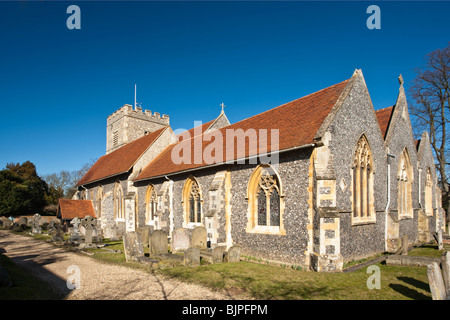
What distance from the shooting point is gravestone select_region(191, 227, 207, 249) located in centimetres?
1291

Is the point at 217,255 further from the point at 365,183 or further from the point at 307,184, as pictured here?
the point at 365,183

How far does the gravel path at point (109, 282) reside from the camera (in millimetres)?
7176

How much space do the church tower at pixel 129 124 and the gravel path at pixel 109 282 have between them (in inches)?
771

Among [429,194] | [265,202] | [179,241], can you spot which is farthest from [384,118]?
[179,241]

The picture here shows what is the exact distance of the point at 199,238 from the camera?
12961 millimetres

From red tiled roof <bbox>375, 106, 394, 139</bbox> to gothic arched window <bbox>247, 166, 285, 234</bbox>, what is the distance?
748 cm

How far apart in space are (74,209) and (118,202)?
4648 millimetres

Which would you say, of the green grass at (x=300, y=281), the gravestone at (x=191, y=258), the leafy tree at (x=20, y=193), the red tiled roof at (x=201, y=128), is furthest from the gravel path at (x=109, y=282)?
the leafy tree at (x=20, y=193)

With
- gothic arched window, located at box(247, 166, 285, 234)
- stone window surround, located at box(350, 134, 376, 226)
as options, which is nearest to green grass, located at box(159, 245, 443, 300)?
gothic arched window, located at box(247, 166, 285, 234)
